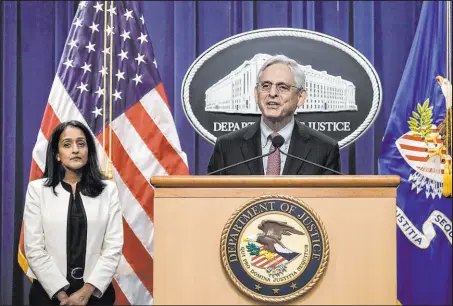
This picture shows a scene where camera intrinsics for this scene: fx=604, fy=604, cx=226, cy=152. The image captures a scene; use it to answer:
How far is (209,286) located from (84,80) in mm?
2277

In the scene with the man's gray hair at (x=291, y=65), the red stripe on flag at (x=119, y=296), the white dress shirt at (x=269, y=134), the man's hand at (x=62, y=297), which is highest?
the man's gray hair at (x=291, y=65)

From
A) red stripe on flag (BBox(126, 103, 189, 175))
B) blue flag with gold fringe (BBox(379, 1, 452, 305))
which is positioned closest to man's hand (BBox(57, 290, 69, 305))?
A: red stripe on flag (BBox(126, 103, 189, 175))

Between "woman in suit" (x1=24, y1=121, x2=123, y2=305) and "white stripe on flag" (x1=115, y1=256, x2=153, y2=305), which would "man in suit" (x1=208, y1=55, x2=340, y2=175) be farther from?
"white stripe on flag" (x1=115, y1=256, x2=153, y2=305)

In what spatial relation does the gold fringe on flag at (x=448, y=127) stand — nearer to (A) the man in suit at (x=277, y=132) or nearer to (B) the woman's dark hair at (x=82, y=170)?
(A) the man in suit at (x=277, y=132)

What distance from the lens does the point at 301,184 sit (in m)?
1.63

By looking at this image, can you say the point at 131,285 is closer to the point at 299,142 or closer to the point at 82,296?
the point at 82,296

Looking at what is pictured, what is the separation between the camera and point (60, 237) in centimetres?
284

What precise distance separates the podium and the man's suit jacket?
1.29 metres

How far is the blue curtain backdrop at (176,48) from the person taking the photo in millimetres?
4047

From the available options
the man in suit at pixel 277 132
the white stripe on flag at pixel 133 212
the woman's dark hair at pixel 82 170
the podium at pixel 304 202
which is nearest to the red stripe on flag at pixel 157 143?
the white stripe on flag at pixel 133 212

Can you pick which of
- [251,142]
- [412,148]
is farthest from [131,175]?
[412,148]

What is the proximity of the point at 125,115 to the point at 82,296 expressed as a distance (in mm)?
1221

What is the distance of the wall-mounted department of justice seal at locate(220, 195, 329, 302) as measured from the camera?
1.59 meters

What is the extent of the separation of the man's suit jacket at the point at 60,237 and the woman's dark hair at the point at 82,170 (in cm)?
3
